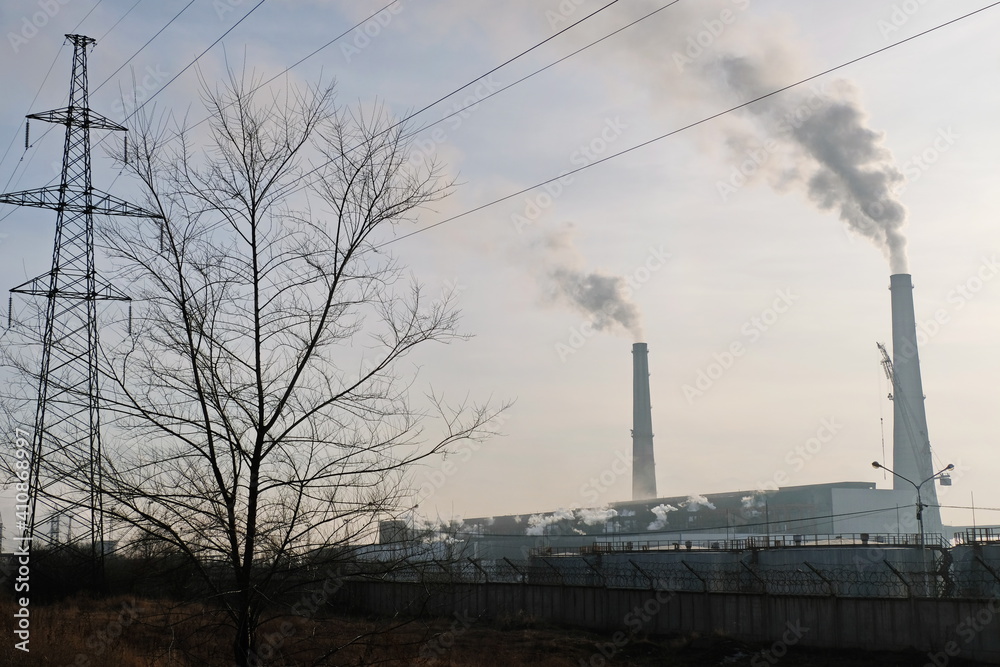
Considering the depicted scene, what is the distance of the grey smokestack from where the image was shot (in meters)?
83.4

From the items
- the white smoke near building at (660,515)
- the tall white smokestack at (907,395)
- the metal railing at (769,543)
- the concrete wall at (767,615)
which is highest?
the tall white smokestack at (907,395)

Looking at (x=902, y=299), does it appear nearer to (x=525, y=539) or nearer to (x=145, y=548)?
(x=525, y=539)

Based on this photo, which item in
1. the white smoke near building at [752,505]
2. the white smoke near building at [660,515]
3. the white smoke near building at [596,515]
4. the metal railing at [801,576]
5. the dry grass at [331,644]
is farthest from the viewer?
the white smoke near building at [596,515]

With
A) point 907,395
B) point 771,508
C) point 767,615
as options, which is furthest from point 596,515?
point 767,615

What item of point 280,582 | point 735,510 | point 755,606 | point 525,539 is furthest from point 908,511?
point 280,582

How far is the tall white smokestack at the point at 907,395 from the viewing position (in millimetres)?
66938

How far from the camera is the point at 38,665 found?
12266 millimetres

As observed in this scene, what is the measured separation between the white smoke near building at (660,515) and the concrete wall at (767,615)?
55.0 metres

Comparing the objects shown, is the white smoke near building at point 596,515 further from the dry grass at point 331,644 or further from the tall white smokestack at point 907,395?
the dry grass at point 331,644

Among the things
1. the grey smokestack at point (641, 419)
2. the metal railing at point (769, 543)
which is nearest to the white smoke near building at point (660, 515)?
the grey smokestack at point (641, 419)

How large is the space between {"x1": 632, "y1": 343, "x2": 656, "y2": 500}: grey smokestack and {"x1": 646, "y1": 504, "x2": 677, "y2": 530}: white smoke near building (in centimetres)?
441

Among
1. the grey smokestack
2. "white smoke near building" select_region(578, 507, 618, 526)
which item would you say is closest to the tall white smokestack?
the grey smokestack

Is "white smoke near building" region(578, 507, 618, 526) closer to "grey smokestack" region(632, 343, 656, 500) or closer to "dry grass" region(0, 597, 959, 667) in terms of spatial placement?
"grey smokestack" region(632, 343, 656, 500)

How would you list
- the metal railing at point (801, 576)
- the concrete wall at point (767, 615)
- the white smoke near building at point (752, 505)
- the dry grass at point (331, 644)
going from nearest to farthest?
1. the dry grass at point (331, 644)
2. the concrete wall at point (767, 615)
3. the metal railing at point (801, 576)
4. the white smoke near building at point (752, 505)
